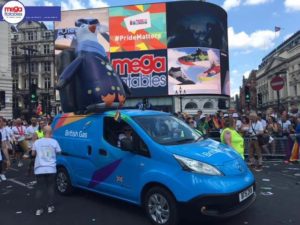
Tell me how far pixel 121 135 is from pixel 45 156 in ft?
4.71


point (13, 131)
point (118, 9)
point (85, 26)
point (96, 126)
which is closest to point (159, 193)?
point (96, 126)

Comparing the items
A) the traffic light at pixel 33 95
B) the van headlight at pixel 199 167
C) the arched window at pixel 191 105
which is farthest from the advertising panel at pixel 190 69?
the van headlight at pixel 199 167

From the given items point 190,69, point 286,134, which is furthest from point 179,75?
point 286,134

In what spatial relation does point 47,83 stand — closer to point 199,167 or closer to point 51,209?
point 51,209

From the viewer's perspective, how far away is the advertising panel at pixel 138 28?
65688mm

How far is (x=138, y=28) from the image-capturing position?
66125mm

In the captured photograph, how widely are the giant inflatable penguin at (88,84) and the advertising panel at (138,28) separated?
5706 cm

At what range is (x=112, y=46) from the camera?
6706 centimetres

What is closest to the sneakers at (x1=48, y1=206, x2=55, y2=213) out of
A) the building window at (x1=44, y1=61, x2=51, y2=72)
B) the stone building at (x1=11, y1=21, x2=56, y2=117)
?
the stone building at (x1=11, y1=21, x2=56, y2=117)

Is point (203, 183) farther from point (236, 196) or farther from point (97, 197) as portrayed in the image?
point (97, 197)

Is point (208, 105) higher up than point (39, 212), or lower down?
higher up

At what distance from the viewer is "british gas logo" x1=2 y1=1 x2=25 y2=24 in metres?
21.1

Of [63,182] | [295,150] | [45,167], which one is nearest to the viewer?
[45,167]

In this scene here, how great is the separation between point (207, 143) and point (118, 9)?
2555 inches
